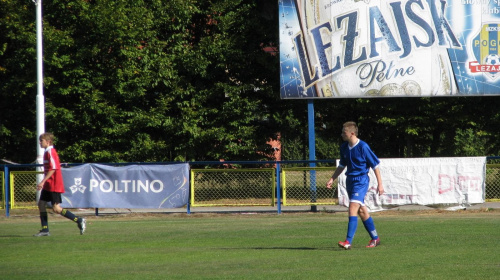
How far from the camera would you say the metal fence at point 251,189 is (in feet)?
67.3

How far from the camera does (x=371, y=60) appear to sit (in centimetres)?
2220

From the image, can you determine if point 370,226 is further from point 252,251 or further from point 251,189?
point 251,189

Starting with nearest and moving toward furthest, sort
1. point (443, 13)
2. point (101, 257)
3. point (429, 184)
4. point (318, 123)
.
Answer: point (101, 257) < point (429, 184) < point (443, 13) < point (318, 123)

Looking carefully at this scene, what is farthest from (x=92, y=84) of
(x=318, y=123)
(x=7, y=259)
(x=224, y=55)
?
(x=7, y=259)

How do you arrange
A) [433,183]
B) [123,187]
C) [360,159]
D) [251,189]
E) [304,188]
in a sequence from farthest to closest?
[251,189]
[304,188]
[123,187]
[433,183]
[360,159]

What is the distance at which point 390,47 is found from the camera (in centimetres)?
2219

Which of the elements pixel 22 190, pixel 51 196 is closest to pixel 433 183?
pixel 51 196

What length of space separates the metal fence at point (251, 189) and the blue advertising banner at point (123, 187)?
72 centimetres

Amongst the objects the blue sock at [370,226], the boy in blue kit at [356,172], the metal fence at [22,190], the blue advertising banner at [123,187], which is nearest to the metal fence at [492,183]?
the blue advertising banner at [123,187]

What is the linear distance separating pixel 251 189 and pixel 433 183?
16.5 ft

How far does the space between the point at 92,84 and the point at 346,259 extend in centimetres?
1876

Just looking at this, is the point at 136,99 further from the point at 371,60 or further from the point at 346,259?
the point at 346,259

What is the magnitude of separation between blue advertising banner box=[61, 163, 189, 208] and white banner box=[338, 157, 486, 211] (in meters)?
5.36

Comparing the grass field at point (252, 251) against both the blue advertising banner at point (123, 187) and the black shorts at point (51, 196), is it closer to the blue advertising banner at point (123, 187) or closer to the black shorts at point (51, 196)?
the black shorts at point (51, 196)
